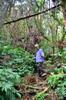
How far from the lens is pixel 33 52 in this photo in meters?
15.5

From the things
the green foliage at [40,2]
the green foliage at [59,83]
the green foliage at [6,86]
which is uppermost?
the green foliage at [40,2]

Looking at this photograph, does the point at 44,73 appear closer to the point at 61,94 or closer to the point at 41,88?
the point at 41,88

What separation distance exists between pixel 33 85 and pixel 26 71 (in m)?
1.58

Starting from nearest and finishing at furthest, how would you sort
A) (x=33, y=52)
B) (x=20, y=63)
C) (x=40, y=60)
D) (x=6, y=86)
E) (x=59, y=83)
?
(x=6, y=86) < (x=59, y=83) < (x=40, y=60) < (x=20, y=63) < (x=33, y=52)

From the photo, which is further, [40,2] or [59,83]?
[40,2]

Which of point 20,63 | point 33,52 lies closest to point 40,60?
point 20,63

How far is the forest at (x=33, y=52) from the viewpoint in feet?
23.4

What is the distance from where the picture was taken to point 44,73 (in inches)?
426

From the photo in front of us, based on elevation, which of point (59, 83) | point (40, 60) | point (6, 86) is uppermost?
point (6, 86)

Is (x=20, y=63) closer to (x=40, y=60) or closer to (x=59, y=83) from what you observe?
(x=40, y=60)

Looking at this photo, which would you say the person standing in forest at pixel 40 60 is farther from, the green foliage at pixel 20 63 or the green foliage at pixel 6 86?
the green foliage at pixel 6 86

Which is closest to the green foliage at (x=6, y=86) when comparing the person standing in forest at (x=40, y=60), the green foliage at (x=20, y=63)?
the green foliage at (x=20, y=63)

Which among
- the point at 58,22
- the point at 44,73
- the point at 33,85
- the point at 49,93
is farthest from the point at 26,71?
the point at 58,22

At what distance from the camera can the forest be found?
7129 mm
